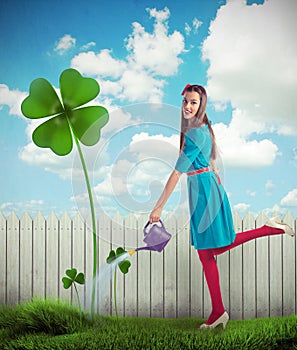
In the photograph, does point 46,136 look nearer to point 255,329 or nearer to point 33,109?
point 33,109

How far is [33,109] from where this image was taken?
3533 millimetres

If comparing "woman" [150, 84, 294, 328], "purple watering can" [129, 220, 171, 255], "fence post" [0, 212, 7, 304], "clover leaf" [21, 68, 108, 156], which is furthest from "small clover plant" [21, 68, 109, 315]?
"fence post" [0, 212, 7, 304]

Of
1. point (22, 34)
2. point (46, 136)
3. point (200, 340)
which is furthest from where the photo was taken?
point (22, 34)

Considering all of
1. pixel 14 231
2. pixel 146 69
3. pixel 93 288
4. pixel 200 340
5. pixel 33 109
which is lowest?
pixel 200 340

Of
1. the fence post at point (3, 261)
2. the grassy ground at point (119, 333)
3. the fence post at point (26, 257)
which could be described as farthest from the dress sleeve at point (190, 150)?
the fence post at point (3, 261)

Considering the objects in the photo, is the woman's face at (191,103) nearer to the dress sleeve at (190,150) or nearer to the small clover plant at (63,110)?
the dress sleeve at (190,150)

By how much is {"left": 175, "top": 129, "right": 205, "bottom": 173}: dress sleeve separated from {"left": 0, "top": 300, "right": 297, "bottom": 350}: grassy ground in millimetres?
960

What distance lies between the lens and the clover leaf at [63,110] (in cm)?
352

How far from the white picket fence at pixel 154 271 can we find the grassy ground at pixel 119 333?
242mm

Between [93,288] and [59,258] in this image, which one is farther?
[59,258]

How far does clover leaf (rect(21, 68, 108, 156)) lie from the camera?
3518 millimetres

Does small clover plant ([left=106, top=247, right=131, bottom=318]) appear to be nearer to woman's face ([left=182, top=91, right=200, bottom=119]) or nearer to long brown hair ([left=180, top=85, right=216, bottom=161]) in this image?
long brown hair ([left=180, top=85, right=216, bottom=161])

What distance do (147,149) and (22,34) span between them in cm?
162

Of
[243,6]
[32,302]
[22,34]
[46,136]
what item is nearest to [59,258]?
[32,302]
